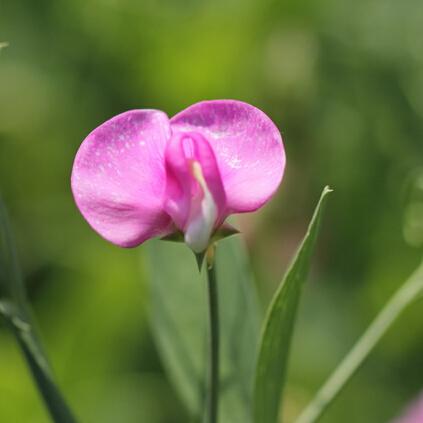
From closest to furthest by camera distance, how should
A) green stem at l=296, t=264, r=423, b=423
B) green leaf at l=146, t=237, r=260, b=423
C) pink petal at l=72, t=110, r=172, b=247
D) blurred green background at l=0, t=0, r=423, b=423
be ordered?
pink petal at l=72, t=110, r=172, b=247, green stem at l=296, t=264, r=423, b=423, green leaf at l=146, t=237, r=260, b=423, blurred green background at l=0, t=0, r=423, b=423

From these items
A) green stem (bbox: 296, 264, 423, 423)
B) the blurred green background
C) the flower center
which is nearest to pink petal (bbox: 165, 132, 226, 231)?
the flower center

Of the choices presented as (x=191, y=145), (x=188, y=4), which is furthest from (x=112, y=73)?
(x=191, y=145)

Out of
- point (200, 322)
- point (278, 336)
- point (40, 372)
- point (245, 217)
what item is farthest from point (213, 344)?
point (245, 217)

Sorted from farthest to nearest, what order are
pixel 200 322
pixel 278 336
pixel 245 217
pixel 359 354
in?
pixel 245 217 < pixel 200 322 < pixel 359 354 < pixel 278 336

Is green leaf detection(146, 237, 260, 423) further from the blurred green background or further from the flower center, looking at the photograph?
the blurred green background

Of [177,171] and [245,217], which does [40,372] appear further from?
[245,217]

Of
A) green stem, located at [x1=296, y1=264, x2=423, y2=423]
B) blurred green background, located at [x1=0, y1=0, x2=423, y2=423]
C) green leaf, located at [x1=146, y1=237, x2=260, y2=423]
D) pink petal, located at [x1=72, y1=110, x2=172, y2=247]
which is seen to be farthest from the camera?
blurred green background, located at [x1=0, y1=0, x2=423, y2=423]
